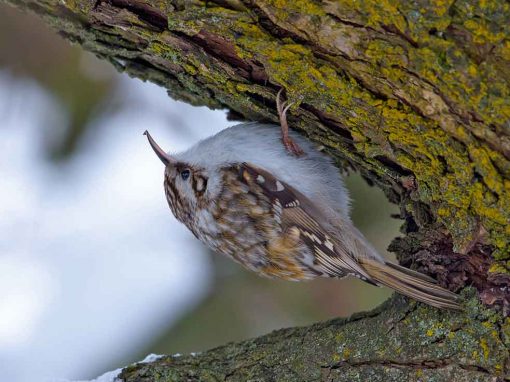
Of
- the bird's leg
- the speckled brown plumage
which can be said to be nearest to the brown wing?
the speckled brown plumage

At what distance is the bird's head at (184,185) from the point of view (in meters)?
2.25

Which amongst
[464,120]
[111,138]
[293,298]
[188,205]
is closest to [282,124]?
[188,205]

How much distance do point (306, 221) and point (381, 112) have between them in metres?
0.62

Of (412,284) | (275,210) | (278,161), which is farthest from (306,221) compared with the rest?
(412,284)

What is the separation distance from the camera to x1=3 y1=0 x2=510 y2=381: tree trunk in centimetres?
138

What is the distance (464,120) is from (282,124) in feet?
2.11

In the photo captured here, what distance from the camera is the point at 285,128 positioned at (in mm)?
2014

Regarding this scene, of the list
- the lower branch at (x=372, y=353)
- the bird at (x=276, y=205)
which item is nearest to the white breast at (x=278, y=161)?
the bird at (x=276, y=205)

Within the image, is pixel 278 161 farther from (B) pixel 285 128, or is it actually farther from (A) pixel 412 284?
(A) pixel 412 284

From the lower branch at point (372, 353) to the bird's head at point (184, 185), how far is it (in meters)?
0.51

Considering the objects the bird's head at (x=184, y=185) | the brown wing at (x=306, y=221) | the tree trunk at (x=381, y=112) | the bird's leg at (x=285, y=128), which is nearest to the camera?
the tree trunk at (x=381, y=112)

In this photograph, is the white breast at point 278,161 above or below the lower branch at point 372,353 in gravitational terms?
above

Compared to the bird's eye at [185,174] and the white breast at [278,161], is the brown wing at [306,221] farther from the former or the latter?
the bird's eye at [185,174]

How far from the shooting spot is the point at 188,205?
2.29 m
